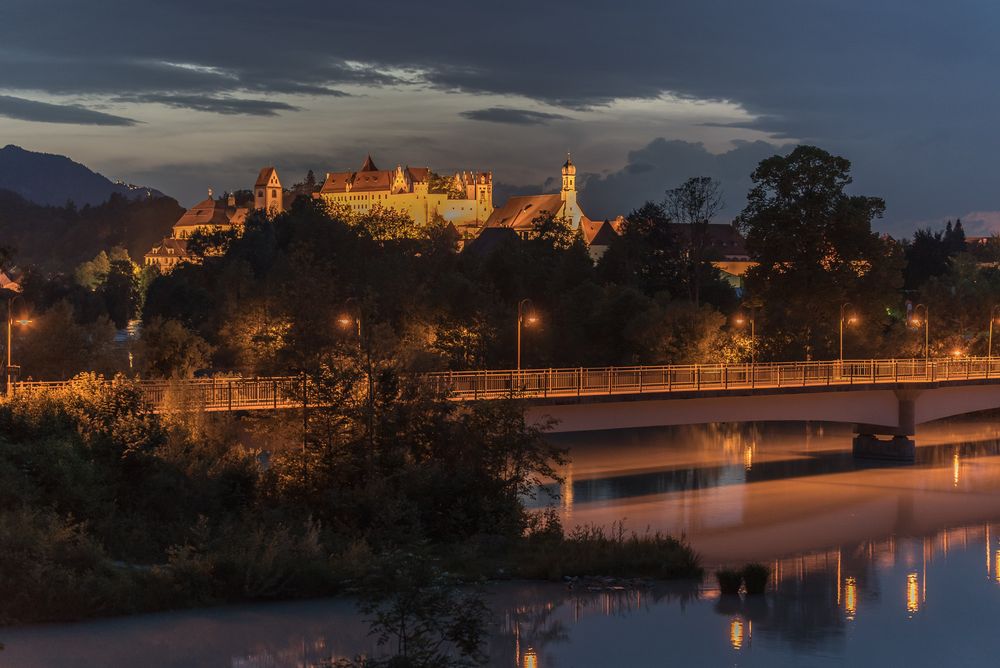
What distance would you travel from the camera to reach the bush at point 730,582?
30469mm

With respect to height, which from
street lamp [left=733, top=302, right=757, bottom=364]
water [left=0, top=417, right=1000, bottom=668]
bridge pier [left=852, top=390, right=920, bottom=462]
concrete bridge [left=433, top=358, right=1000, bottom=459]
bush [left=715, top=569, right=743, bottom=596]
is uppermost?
street lamp [left=733, top=302, right=757, bottom=364]

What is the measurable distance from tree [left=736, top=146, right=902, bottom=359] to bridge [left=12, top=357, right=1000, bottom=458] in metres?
12.4

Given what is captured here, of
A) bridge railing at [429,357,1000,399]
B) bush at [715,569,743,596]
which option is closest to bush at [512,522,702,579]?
bush at [715,569,743,596]

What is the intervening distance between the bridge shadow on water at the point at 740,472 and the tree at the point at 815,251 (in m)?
13.1

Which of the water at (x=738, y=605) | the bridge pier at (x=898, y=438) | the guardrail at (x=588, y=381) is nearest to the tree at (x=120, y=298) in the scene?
the bridge pier at (x=898, y=438)

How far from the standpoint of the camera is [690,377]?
50.0 meters

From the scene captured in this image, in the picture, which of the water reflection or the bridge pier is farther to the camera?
the bridge pier

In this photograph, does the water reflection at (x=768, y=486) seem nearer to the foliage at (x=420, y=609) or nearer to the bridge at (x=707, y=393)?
the bridge at (x=707, y=393)

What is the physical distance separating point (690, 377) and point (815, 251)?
89.2ft

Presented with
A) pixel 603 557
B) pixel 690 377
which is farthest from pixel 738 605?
pixel 690 377

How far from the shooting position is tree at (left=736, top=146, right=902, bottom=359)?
73.2 meters

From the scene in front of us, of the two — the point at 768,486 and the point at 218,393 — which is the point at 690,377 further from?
the point at 218,393

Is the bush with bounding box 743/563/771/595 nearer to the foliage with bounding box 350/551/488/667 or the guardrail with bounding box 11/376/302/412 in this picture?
the foliage with bounding box 350/551/488/667

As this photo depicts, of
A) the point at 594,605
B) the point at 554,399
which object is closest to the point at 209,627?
the point at 594,605
